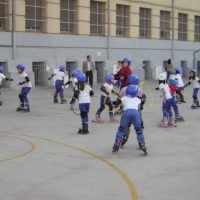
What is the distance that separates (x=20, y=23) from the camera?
25.1 meters

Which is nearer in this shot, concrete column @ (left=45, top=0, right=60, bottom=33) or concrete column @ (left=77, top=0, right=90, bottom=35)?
concrete column @ (left=45, top=0, right=60, bottom=33)

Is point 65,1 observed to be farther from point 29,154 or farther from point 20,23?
point 29,154

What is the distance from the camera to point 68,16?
28094 millimetres

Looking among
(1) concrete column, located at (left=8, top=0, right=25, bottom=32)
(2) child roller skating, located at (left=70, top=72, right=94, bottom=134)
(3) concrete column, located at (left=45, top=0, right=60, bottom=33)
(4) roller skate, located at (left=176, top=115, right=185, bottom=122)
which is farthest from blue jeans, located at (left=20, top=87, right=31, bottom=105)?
(3) concrete column, located at (left=45, top=0, right=60, bottom=33)

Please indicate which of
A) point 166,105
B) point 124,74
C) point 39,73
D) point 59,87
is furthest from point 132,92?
point 39,73

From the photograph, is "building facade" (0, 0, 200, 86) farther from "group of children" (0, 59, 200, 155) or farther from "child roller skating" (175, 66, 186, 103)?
"group of children" (0, 59, 200, 155)

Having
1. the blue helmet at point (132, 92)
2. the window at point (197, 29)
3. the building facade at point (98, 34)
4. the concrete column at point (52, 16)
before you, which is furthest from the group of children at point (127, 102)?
the window at point (197, 29)

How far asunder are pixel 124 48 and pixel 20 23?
8.86 m

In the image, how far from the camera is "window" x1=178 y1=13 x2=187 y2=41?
38000 mm

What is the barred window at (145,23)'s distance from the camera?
33781 mm

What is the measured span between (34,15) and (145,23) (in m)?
10.6

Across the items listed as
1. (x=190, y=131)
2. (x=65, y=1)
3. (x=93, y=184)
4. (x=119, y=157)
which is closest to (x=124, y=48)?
(x=65, y=1)

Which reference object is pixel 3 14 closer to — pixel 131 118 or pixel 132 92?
pixel 132 92

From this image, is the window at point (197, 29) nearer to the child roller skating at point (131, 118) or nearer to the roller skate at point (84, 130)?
the roller skate at point (84, 130)
